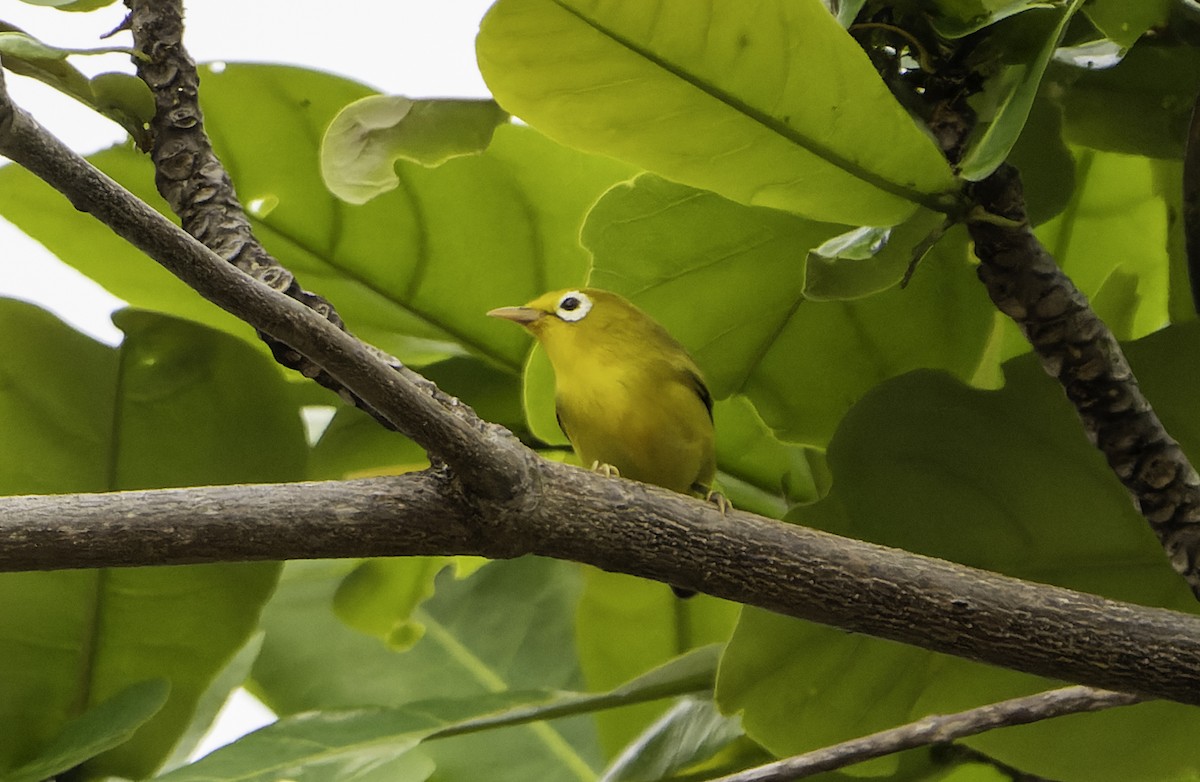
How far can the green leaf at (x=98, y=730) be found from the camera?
1.89 ft

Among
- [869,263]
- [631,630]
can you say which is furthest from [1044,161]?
[631,630]

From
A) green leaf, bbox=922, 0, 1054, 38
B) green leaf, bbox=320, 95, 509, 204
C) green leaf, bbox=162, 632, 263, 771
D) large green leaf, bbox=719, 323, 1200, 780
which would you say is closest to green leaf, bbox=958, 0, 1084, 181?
green leaf, bbox=922, 0, 1054, 38

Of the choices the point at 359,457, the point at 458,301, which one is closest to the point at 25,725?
the point at 359,457

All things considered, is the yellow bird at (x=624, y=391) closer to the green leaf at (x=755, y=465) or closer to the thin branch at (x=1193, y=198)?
the green leaf at (x=755, y=465)

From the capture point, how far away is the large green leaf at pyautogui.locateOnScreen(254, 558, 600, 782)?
0.82 m

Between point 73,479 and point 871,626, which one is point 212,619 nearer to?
point 73,479

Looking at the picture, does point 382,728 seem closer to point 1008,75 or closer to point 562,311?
point 562,311

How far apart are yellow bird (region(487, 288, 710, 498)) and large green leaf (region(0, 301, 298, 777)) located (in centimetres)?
16

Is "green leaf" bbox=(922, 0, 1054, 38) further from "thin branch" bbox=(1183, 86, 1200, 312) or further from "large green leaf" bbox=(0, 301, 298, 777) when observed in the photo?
"large green leaf" bbox=(0, 301, 298, 777)

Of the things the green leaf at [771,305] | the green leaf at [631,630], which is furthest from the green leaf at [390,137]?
the green leaf at [631,630]

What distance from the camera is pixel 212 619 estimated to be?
618 millimetres

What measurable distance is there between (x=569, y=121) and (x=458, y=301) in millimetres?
274

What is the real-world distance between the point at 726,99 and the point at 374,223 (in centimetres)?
30

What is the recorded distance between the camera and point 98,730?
0.58m
